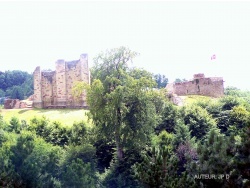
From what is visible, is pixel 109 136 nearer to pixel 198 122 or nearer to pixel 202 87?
pixel 198 122

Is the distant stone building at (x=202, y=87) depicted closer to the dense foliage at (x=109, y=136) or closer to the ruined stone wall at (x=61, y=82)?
the ruined stone wall at (x=61, y=82)

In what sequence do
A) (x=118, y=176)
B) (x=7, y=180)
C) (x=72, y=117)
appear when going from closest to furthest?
(x=7, y=180), (x=118, y=176), (x=72, y=117)

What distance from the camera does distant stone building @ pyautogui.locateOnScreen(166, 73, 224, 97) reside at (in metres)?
47.1

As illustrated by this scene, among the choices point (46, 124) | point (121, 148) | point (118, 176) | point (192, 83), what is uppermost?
point (192, 83)

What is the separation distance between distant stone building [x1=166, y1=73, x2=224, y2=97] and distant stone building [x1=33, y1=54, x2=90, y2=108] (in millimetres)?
13583

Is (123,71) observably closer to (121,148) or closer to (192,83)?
(121,148)

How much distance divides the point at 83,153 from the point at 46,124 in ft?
19.6

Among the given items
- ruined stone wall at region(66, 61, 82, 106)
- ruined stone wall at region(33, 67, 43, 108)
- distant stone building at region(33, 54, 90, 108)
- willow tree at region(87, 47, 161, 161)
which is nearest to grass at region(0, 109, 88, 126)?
distant stone building at region(33, 54, 90, 108)

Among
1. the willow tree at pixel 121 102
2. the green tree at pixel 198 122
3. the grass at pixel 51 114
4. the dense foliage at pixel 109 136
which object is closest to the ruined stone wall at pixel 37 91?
the grass at pixel 51 114

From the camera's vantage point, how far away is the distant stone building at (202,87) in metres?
47.1

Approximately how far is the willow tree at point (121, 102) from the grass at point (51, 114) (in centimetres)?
862

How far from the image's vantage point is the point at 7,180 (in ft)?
58.8

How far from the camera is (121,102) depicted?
22.1 m

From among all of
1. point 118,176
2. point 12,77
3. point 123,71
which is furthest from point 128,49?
point 12,77
